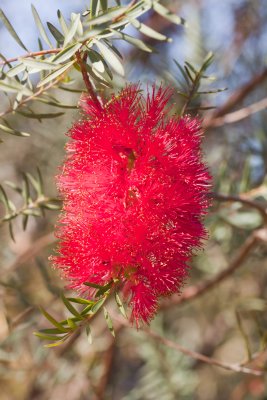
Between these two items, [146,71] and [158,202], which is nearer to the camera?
[158,202]

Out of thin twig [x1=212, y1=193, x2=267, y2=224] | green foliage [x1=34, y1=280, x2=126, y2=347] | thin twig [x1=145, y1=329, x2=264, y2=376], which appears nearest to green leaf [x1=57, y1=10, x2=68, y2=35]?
green foliage [x1=34, y1=280, x2=126, y2=347]

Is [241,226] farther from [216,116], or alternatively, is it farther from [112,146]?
[112,146]

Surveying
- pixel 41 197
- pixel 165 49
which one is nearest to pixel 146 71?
pixel 165 49

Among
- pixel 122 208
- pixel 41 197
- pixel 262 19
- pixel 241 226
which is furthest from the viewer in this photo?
pixel 262 19

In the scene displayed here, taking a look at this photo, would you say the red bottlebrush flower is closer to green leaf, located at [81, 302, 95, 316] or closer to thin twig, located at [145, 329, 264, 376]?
green leaf, located at [81, 302, 95, 316]

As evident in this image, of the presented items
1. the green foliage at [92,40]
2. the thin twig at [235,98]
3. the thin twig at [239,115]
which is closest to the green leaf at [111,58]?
the green foliage at [92,40]

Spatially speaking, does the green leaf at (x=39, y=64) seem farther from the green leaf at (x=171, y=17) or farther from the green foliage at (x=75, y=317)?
the green foliage at (x=75, y=317)
